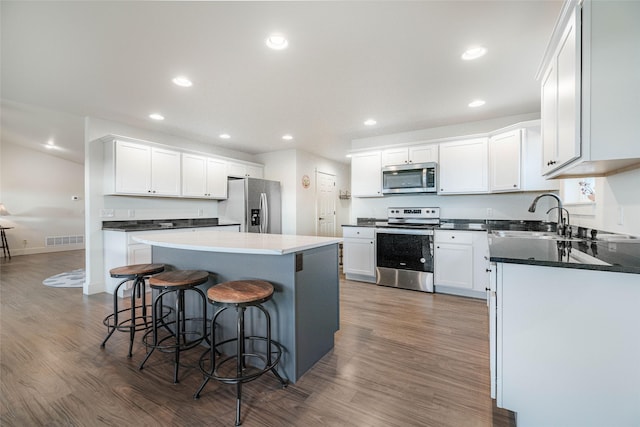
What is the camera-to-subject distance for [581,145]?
1393 millimetres

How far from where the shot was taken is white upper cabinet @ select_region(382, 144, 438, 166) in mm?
4062

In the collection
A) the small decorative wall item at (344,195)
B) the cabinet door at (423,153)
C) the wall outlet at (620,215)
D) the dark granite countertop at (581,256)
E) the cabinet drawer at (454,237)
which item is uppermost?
the cabinet door at (423,153)

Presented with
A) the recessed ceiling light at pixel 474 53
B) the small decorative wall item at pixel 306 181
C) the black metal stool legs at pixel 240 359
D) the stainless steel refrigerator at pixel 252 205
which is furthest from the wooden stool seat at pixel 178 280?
the small decorative wall item at pixel 306 181

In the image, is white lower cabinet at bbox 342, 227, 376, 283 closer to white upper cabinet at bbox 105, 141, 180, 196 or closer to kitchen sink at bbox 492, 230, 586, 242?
kitchen sink at bbox 492, 230, 586, 242

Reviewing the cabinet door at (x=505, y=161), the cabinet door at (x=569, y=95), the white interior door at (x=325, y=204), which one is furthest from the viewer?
the white interior door at (x=325, y=204)

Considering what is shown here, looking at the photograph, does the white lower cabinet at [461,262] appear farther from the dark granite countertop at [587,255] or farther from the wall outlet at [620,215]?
the wall outlet at [620,215]

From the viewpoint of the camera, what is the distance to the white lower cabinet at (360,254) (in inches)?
166

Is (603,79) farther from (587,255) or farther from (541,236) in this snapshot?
(541,236)

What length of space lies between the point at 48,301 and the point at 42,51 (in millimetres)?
2982

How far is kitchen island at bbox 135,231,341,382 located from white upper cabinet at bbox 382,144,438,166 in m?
2.52

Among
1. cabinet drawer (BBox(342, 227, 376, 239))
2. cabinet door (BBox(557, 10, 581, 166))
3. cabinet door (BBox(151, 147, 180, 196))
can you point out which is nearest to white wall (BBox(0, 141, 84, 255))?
cabinet door (BBox(151, 147, 180, 196))

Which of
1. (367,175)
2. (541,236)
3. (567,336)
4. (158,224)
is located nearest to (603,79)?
(567,336)

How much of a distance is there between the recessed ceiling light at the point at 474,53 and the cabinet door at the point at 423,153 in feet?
5.98

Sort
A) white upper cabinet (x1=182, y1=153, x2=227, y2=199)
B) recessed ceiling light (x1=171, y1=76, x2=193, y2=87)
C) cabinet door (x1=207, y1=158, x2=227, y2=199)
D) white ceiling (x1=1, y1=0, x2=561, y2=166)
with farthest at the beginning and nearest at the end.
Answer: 1. cabinet door (x1=207, y1=158, x2=227, y2=199)
2. white upper cabinet (x1=182, y1=153, x2=227, y2=199)
3. recessed ceiling light (x1=171, y1=76, x2=193, y2=87)
4. white ceiling (x1=1, y1=0, x2=561, y2=166)
